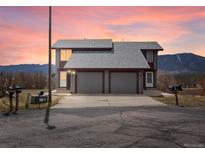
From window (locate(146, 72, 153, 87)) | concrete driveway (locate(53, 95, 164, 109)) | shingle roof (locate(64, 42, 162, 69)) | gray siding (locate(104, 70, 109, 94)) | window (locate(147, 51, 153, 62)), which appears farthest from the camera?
window (locate(147, 51, 153, 62))

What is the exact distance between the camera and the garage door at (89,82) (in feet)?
103

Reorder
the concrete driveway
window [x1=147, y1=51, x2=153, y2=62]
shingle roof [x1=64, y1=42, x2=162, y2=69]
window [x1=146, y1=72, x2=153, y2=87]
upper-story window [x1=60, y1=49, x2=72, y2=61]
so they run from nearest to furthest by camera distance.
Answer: the concrete driveway
shingle roof [x1=64, y1=42, x2=162, y2=69]
upper-story window [x1=60, y1=49, x2=72, y2=61]
window [x1=146, y1=72, x2=153, y2=87]
window [x1=147, y1=51, x2=153, y2=62]

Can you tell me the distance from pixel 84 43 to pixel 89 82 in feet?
24.4

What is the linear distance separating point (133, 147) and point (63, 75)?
93.9ft

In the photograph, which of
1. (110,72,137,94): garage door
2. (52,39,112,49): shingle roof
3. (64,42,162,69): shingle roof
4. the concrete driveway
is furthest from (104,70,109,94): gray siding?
the concrete driveway

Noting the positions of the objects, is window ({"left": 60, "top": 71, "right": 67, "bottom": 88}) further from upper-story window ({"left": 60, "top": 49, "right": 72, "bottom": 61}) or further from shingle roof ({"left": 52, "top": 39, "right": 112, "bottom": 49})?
Answer: shingle roof ({"left": 52, "top": 39, "right": 112, "bottom": 49})


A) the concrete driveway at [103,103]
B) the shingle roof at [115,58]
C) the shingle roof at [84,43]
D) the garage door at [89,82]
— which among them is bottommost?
the concrete driveway at [103,103]

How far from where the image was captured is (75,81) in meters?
31.3

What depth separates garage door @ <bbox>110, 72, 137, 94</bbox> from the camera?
31375 millimetres

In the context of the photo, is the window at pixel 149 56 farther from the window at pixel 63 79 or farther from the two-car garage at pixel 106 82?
the window at pixel 63 79

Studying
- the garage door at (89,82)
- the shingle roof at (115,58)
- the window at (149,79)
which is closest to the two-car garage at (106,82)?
the garage door at (89,82)

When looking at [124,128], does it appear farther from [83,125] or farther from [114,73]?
[114,73]

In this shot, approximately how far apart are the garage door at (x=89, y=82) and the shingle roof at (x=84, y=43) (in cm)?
553

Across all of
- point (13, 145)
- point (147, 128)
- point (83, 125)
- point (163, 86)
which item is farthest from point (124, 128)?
point (163, 86)
